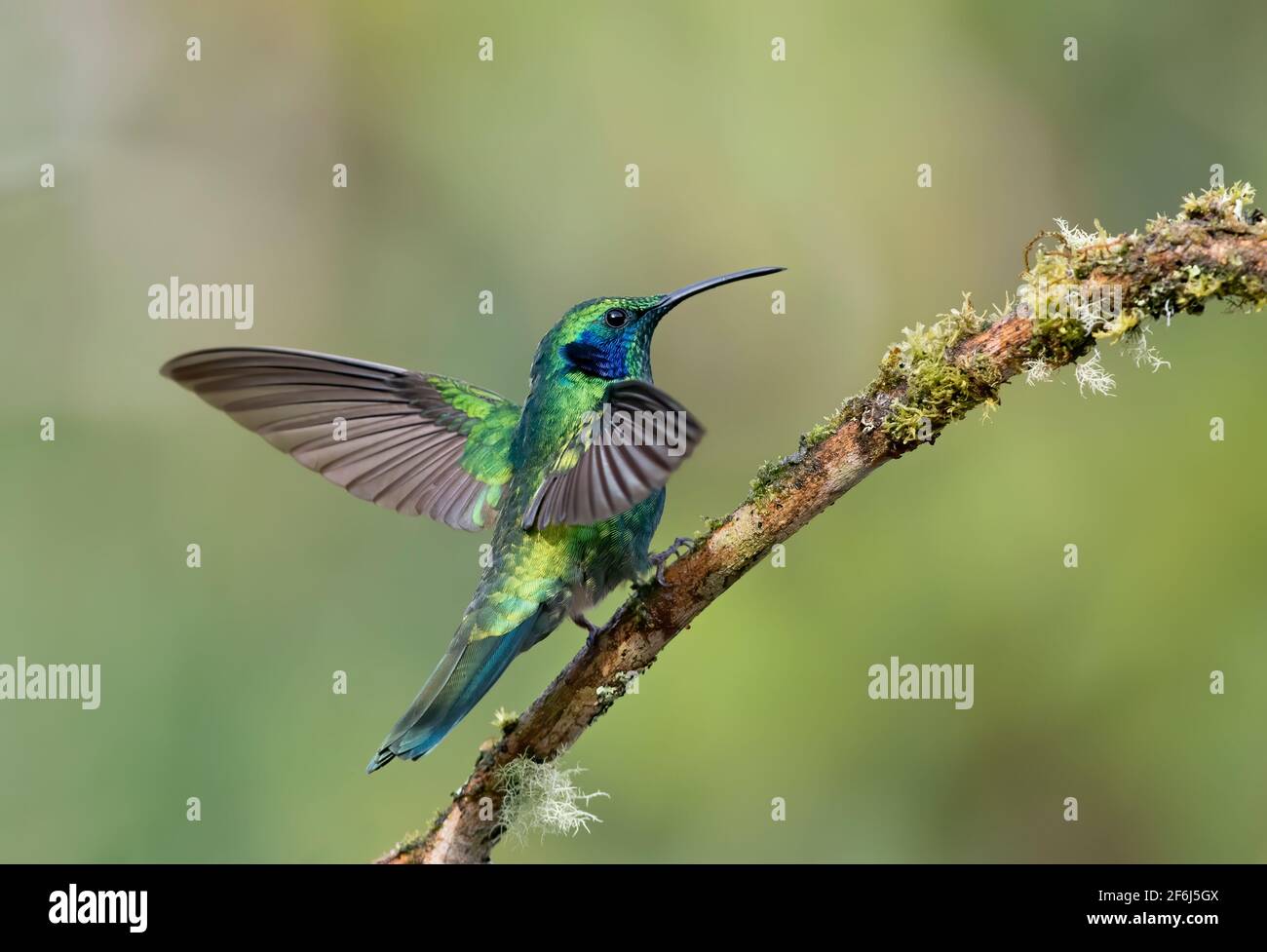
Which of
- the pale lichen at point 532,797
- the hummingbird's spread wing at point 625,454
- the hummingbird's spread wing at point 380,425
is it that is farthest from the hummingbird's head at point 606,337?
the pale lichen at point 532,797

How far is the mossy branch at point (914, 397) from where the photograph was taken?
287 cm

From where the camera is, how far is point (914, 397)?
3.02m

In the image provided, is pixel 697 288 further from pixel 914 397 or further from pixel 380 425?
pixel 914 397

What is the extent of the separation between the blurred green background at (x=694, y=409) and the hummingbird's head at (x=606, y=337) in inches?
98.8

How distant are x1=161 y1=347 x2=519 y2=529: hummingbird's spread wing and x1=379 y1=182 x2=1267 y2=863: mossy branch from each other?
1.16m

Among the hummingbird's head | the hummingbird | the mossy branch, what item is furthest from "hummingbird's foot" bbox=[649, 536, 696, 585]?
the hummingbird's head

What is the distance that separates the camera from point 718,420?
730 centimetres

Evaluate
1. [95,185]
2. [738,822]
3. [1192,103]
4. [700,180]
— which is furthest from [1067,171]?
[95,185]

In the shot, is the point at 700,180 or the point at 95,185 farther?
the point at 95,185

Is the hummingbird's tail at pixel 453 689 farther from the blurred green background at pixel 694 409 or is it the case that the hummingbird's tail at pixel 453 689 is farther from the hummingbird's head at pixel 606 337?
the blurred green background at pixel 694 409

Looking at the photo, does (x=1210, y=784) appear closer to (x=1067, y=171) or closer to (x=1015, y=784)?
(x=1015, y=784)

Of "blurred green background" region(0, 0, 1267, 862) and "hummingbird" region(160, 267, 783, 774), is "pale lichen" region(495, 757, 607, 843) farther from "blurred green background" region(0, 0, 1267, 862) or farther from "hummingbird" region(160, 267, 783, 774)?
"blurred green background" region(0, 0, 1267, 862)

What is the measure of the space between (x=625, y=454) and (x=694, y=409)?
4207 millimetres

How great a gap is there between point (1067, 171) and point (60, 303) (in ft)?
20.7
